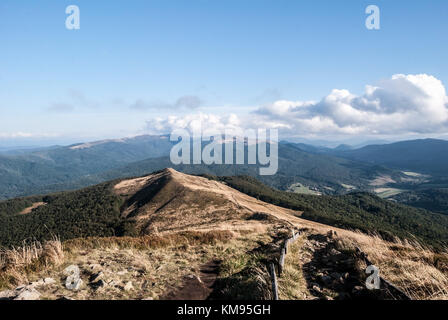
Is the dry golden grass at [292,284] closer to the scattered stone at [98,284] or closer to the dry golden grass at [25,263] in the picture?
the scattered stone at [98,284]

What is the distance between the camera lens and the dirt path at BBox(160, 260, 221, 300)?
9344mm

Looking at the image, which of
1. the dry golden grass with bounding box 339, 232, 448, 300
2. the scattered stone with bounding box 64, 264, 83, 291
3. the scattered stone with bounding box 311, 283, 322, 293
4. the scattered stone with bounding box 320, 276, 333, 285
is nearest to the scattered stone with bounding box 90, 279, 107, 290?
the scattered stone with bounding box 64, 264, 83, 291

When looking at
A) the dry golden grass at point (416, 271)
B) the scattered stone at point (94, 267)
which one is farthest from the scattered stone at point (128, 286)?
the dry golden grass at point (416, 271)

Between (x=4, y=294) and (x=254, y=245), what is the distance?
1443 centimetres

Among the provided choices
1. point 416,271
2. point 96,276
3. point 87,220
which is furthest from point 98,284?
point 87,220

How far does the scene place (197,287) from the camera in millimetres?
10109

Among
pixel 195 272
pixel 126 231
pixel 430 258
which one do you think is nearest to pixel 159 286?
pixel 195 272

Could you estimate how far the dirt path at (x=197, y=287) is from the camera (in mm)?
9344

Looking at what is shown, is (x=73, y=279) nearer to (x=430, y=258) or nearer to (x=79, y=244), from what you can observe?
(x=79, y=244)

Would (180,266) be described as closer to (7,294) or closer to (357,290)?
(7,294)

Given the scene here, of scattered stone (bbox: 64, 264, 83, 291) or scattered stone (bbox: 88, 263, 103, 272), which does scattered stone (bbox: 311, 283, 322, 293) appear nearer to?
scattered stone (bbox: 64, 264, 83, 291)

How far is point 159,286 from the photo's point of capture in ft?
32.6

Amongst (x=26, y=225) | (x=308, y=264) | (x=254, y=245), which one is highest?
(x=308, y=264)

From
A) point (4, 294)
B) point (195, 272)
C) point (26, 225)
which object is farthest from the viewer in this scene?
point (26, 225)
